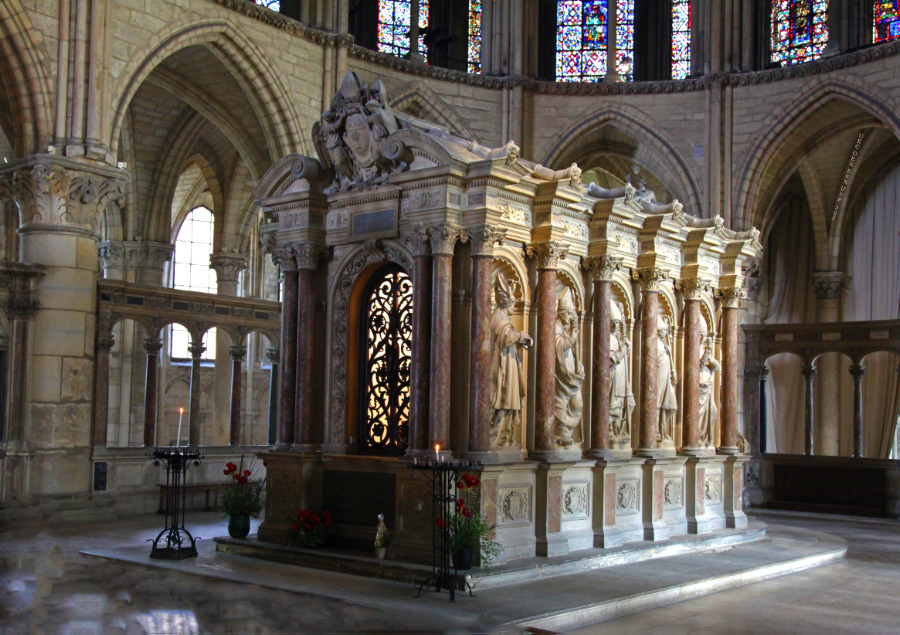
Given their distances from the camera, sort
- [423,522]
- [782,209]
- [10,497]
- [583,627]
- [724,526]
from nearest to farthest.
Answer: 1. [583,627]
2. [423,522]
3. [724,526]
4. [10,497]
5. [782,209]

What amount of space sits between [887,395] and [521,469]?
14.8m

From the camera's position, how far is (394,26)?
69.4ft

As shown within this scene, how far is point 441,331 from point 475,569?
6.42 ft

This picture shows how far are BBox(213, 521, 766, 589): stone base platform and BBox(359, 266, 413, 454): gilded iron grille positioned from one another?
1.09 metres

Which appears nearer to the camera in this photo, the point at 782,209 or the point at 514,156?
the point at 514,156

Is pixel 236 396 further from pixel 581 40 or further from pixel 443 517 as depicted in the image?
pixel 581 40

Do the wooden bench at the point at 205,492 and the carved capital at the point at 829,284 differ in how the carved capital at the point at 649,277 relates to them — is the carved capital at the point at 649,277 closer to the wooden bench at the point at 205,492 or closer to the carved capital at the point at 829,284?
the wooden bench at the point at 205,492

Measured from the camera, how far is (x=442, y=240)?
855cm

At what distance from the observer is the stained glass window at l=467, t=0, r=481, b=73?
22.2 m

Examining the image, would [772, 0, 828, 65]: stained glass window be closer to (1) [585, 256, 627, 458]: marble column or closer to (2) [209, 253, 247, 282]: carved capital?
(2) [209, 253, 247, 282]: carved capital

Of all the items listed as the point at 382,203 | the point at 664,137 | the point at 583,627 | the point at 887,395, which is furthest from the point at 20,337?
the point at 887,395

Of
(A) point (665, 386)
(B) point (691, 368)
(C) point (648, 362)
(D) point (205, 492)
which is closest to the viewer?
(C) point (648, 362)

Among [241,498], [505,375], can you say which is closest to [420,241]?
[505,375]

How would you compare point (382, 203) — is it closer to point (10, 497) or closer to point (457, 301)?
point (457, 301)
